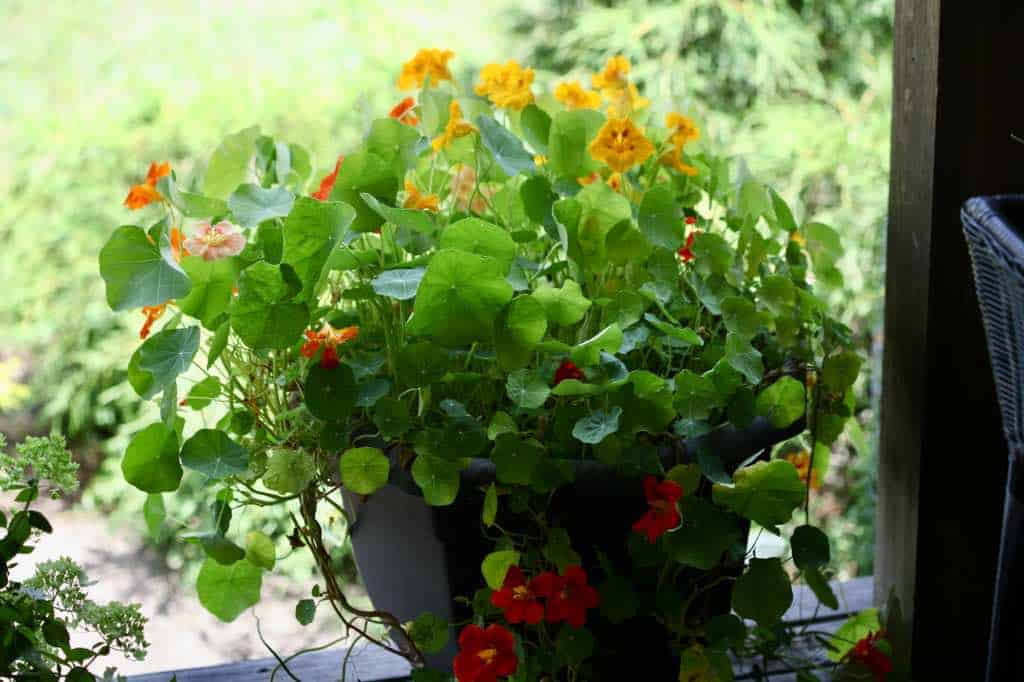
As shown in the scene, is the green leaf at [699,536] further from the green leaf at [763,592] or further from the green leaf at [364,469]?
the green leaf at [364,469]

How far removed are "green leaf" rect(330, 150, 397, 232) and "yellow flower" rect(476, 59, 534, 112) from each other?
16cm

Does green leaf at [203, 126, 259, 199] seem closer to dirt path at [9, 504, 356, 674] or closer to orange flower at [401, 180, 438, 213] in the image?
orange flower at [401, 180, 438, 213]

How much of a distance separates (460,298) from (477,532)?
0.68 ft

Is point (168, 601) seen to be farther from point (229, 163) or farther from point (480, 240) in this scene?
point (480, 240)

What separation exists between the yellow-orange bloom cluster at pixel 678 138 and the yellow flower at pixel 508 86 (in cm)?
13

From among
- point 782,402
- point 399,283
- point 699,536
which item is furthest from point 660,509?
point 399,283

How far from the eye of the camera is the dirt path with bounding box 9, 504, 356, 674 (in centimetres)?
250

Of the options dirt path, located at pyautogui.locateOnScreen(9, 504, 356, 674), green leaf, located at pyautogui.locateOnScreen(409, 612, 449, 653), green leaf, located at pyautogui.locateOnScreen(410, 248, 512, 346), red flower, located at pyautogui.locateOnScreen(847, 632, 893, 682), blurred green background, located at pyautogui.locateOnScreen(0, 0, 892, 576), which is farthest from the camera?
blurred green background, located at pyautogui.locateOnScreen(0, 0, 892, 576)

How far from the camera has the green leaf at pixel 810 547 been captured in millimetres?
834

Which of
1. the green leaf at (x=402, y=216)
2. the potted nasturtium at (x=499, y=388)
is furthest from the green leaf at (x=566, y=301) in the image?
the green leaf at (x=402, y=216)

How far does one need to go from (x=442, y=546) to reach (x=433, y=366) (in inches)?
6.1

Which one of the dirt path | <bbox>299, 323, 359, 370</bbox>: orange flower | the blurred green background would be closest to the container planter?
<bbox>299, 323, 359, 370</bbox>: orange flower

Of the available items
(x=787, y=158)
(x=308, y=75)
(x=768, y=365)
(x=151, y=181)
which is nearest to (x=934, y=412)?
(x=768, y=365)

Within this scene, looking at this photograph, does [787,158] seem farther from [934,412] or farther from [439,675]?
[439,675]
